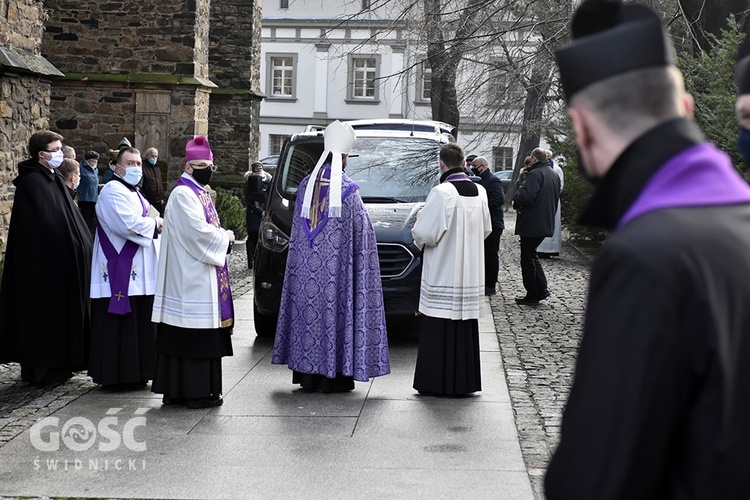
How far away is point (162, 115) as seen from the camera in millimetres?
20250

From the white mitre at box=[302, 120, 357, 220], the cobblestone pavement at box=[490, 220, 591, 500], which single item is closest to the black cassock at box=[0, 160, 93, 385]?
the white mitre at box=[302, 120, 357, 220]

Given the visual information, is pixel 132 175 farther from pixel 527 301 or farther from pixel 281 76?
pixel 281 76

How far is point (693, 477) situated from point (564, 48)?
792mm

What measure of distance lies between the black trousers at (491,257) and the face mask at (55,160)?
6731 mm

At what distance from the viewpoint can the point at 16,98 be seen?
11.6 meters

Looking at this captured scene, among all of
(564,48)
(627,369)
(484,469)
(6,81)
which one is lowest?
(484,469)

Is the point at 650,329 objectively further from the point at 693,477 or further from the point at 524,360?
the point at 524,360

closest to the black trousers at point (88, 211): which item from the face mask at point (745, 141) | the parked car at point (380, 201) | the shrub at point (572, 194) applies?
the parked car at point (380, 201)

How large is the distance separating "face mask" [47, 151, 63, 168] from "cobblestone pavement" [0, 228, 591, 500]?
1.72 m

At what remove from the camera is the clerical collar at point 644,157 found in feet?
5.91

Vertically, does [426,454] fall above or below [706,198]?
below

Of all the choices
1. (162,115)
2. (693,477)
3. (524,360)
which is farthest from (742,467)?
(162,115)

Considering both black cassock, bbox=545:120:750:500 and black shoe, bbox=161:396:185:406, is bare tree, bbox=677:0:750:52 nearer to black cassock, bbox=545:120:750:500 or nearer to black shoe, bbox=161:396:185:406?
black shoe, bbox=161:396:185:406

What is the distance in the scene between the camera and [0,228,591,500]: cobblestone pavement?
22.2ft
